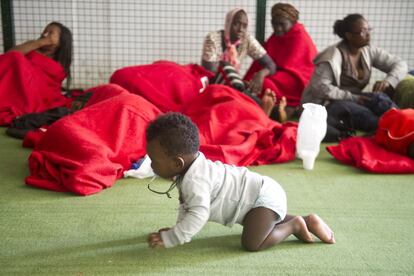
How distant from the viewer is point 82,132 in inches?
90.1

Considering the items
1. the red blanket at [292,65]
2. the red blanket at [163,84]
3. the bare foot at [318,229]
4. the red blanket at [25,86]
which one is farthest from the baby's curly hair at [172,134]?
the red blanket at [292,65]

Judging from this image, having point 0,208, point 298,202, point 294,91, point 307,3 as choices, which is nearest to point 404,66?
point 294,91

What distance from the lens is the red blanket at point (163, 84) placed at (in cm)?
329

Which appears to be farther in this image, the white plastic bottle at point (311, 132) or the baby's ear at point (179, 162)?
the white plastic bottle at point (311, 132)

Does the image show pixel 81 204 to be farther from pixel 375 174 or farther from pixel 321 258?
pixel 375 174

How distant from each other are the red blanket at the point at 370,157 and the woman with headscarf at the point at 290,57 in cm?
114

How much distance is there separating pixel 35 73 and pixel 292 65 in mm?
2068

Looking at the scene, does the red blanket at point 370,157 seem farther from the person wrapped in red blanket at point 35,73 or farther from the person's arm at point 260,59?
the person wrapped in red blanket at point 35,73

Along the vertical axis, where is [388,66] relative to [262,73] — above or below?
above

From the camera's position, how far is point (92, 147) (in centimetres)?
221

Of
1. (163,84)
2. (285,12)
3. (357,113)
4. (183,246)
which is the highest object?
(285,12)

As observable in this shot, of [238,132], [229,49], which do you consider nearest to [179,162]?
[238,132]

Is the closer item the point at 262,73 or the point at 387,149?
the point at 387,149

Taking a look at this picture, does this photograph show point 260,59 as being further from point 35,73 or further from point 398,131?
point 35,73
